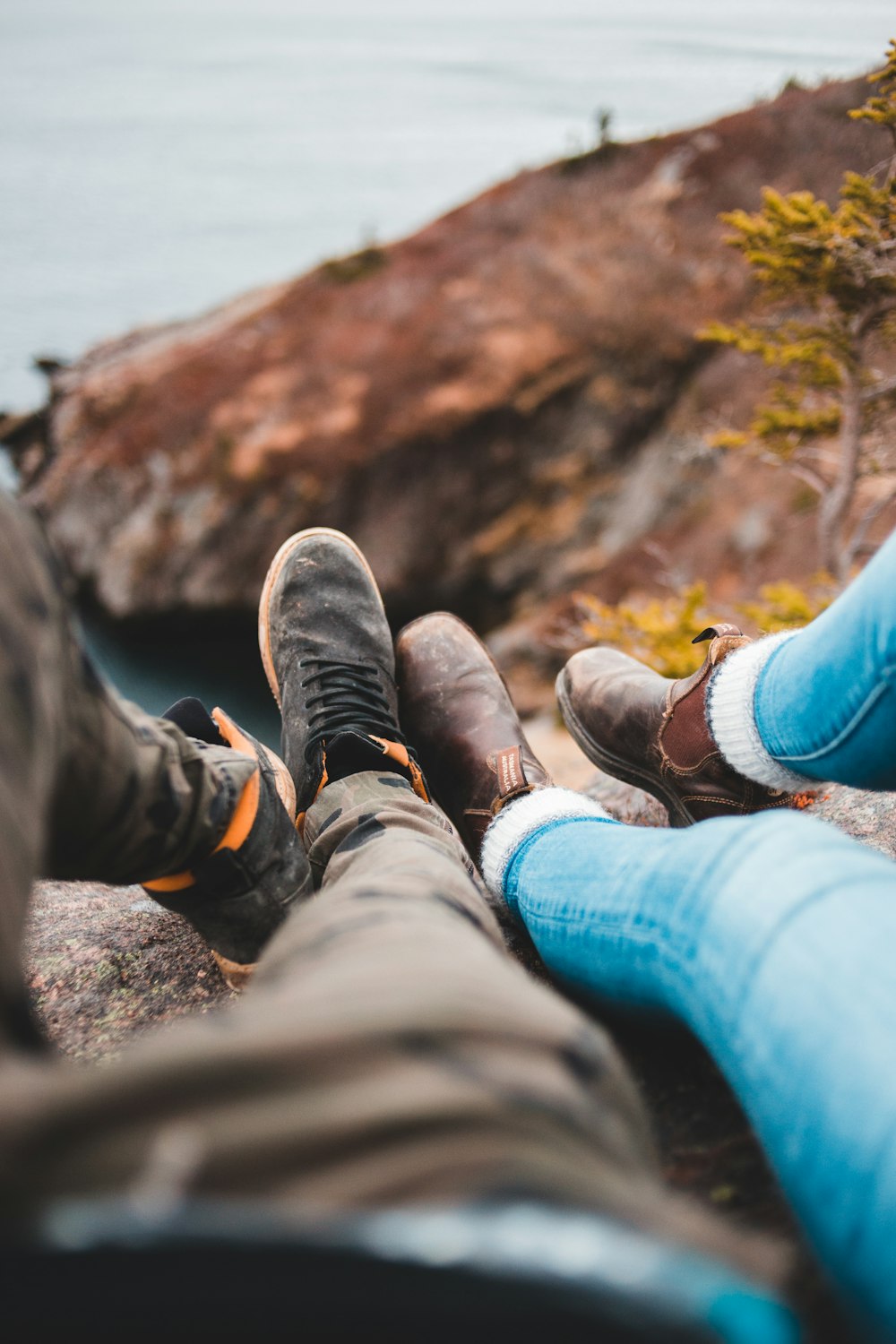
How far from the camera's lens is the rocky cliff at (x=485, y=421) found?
1321 centimetres

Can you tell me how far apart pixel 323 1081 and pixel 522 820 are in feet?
3.86

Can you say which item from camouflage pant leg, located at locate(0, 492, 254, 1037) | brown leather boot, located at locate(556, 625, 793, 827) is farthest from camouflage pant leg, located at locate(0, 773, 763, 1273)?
brown leather boot, located at locate(556, 625, 793, 827)

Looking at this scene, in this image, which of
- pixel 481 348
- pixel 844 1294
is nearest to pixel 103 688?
pixel 844 1294

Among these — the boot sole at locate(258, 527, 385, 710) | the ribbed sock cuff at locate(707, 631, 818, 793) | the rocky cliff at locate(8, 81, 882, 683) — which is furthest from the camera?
the rocky cliff at locate(8, 81, 882, 683)

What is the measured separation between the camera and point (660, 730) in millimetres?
1843

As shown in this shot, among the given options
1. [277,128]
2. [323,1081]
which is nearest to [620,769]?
[323,1081]

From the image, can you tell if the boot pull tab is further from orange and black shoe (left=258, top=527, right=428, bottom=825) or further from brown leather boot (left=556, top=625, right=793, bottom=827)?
orange and black shoe (left=258, top=527, right=428, bottom=825)

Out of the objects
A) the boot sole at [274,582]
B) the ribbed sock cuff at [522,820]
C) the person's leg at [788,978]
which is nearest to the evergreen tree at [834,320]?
the boot sole at [274,582]

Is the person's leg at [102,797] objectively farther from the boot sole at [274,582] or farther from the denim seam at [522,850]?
the boot sole at [274,582]

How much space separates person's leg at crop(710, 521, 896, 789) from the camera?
1.14 m

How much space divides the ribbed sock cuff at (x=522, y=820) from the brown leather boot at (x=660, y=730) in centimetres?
25

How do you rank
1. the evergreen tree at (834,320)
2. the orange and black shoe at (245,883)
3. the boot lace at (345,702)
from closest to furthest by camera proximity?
the orange and black shoe at (245,883), the boot lace at (345,702), the evergreen tree at (834,320)

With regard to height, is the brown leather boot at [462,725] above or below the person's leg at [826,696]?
below

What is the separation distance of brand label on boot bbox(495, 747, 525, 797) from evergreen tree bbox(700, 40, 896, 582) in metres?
2.70
